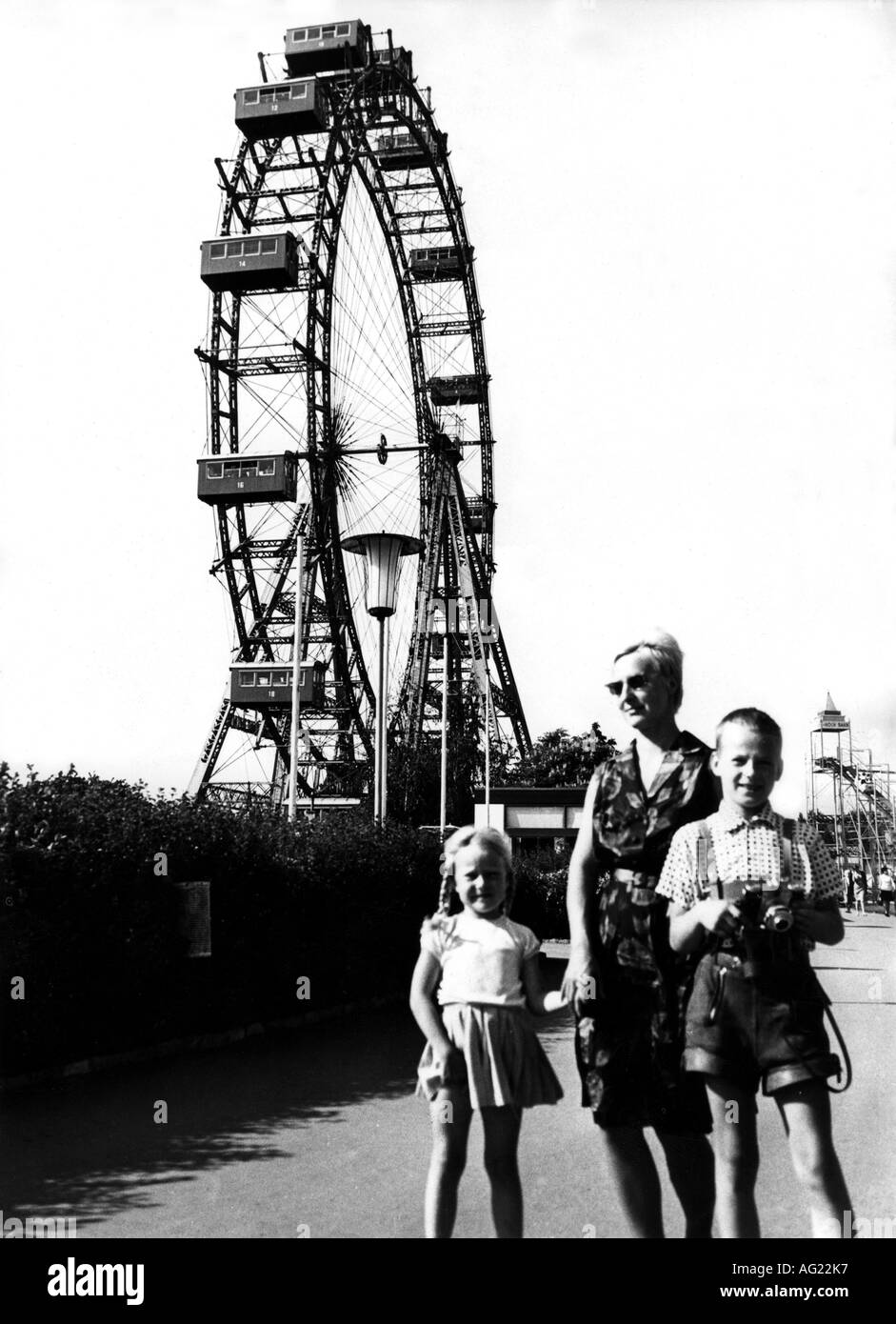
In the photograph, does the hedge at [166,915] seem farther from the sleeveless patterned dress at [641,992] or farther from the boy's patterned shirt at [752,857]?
the boy's patterned shirt at [752,857]

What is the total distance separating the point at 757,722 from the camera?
9.97 ft

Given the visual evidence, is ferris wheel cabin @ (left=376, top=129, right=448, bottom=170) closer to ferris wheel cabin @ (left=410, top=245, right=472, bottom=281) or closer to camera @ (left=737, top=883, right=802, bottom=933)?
ferris wheel cabin @ (left=410, top=245, right=472, bottom=281)

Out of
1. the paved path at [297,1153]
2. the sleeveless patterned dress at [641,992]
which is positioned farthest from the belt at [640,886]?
the paved path at [297,1153]

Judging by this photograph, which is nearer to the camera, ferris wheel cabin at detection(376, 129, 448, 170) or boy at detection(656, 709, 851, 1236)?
boy at detection(656, 709, 851, 1236)

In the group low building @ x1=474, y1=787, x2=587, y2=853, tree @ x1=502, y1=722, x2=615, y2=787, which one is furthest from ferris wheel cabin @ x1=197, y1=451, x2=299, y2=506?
tree @ x1=502, y1=722, x2=615, y2=787

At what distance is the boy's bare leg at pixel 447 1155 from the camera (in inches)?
123

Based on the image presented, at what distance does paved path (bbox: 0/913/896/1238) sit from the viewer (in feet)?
12.9

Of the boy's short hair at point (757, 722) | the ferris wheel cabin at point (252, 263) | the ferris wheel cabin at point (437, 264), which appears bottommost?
the boy's short hair at point (757, 722)

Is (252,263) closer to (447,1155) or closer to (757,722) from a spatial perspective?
(757,722)

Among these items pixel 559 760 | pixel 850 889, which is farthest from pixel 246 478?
pixel 559 760

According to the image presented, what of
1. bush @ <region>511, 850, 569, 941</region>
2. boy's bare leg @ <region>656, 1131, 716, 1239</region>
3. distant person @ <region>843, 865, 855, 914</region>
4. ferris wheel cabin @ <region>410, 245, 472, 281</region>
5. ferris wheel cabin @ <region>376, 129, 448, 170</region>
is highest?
ferris wheel cabin @ <region>376, 129, 448, 170</region>

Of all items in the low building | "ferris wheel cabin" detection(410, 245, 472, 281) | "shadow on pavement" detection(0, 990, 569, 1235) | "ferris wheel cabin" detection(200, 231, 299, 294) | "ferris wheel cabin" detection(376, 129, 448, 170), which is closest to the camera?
"shadow on pavement" detection(0, 990, 569, 1235)

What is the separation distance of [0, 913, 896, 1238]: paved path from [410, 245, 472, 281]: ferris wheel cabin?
27428 mm
